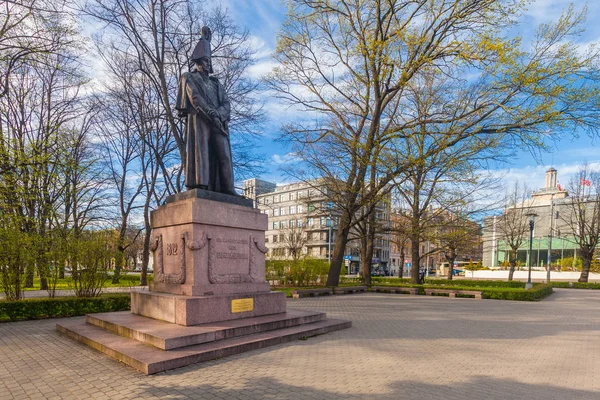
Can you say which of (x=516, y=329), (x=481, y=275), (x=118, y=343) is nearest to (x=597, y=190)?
(x=481, y=275)

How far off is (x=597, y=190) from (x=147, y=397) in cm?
4080

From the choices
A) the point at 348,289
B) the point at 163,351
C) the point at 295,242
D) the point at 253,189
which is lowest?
the point at 348,289

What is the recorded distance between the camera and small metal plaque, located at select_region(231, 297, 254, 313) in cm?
768

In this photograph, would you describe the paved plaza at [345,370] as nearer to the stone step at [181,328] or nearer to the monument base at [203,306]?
the stone step at [181,328]

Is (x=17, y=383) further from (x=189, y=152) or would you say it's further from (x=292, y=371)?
(x=189, y=152)

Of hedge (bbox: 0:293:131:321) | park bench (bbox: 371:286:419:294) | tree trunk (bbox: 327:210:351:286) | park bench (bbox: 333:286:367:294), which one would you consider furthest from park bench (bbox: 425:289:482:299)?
hedge (bbox: 0:293:131:321)

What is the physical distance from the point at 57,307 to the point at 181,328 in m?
6.77

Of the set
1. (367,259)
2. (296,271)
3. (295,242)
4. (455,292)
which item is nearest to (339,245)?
(296,271)

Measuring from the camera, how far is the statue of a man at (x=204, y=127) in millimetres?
8428

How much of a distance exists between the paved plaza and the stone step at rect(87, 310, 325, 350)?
62cm

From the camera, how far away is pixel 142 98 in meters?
20.9

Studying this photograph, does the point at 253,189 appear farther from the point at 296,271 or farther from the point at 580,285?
the point at 580,285

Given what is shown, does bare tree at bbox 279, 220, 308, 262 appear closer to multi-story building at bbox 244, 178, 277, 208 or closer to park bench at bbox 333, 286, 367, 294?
multi-story building at bbox 244, 178, 277, 208

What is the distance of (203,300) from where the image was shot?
7090mm
